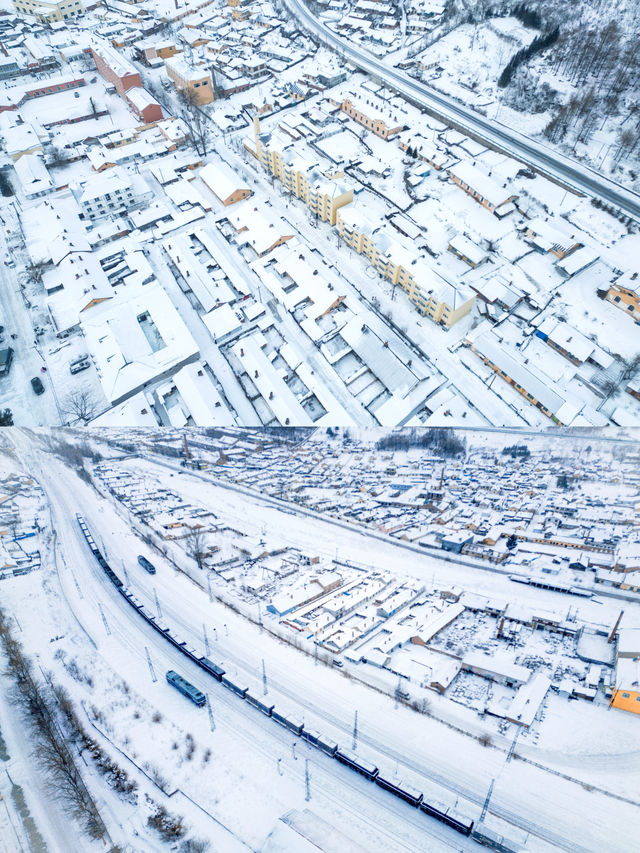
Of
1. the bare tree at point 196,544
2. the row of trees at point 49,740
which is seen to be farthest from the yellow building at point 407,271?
the row of trees at point 49,740

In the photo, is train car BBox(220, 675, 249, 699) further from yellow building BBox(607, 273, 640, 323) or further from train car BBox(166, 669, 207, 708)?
yellow building BBox(607, 273, 640, 323)

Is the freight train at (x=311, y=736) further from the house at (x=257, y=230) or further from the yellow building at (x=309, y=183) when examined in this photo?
the yellow building at (x=309, y=183)

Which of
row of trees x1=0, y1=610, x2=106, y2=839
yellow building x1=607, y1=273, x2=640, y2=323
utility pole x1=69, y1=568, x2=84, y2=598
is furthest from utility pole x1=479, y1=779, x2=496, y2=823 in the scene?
yellow building x1=607, y1=273, x2=640, y2=323

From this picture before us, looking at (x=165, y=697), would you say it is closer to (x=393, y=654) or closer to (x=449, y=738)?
(x=393, y=654)

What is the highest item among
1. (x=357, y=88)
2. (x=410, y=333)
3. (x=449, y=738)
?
(x=357, y=88)

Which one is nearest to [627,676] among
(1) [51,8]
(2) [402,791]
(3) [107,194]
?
(2) [402,791]

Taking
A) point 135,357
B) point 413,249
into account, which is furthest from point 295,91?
point 135,357

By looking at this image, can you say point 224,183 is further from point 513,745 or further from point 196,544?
point 513,745
